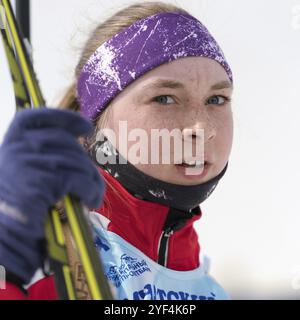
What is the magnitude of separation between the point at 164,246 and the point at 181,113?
371 mm

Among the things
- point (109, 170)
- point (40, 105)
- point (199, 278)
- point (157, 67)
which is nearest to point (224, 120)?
point (157, 67)

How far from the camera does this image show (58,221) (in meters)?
0.82

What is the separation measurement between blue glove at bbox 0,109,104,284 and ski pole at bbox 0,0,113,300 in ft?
0.09

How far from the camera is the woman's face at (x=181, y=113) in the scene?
1.34 m

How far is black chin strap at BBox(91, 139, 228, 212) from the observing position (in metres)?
1.37

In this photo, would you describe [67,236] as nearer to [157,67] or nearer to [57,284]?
[57,284]

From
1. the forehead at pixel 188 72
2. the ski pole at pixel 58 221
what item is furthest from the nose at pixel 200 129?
the ski pole at pixel 58 221

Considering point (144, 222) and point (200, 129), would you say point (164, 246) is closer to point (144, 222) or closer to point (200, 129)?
point (144, 222)

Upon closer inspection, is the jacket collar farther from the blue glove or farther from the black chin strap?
the blue glove

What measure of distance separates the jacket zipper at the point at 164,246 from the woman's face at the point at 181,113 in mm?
174

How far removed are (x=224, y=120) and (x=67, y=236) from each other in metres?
0.71

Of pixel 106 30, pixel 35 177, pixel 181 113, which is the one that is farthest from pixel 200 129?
pixel 35 177

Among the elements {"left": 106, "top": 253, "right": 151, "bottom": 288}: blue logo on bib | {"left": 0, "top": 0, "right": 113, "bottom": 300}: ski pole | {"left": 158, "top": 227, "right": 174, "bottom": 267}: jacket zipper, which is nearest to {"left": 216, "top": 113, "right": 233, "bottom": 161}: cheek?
{"left": 158, "top": 227, "right": 174, "bottom": 267}: jacket zipper
